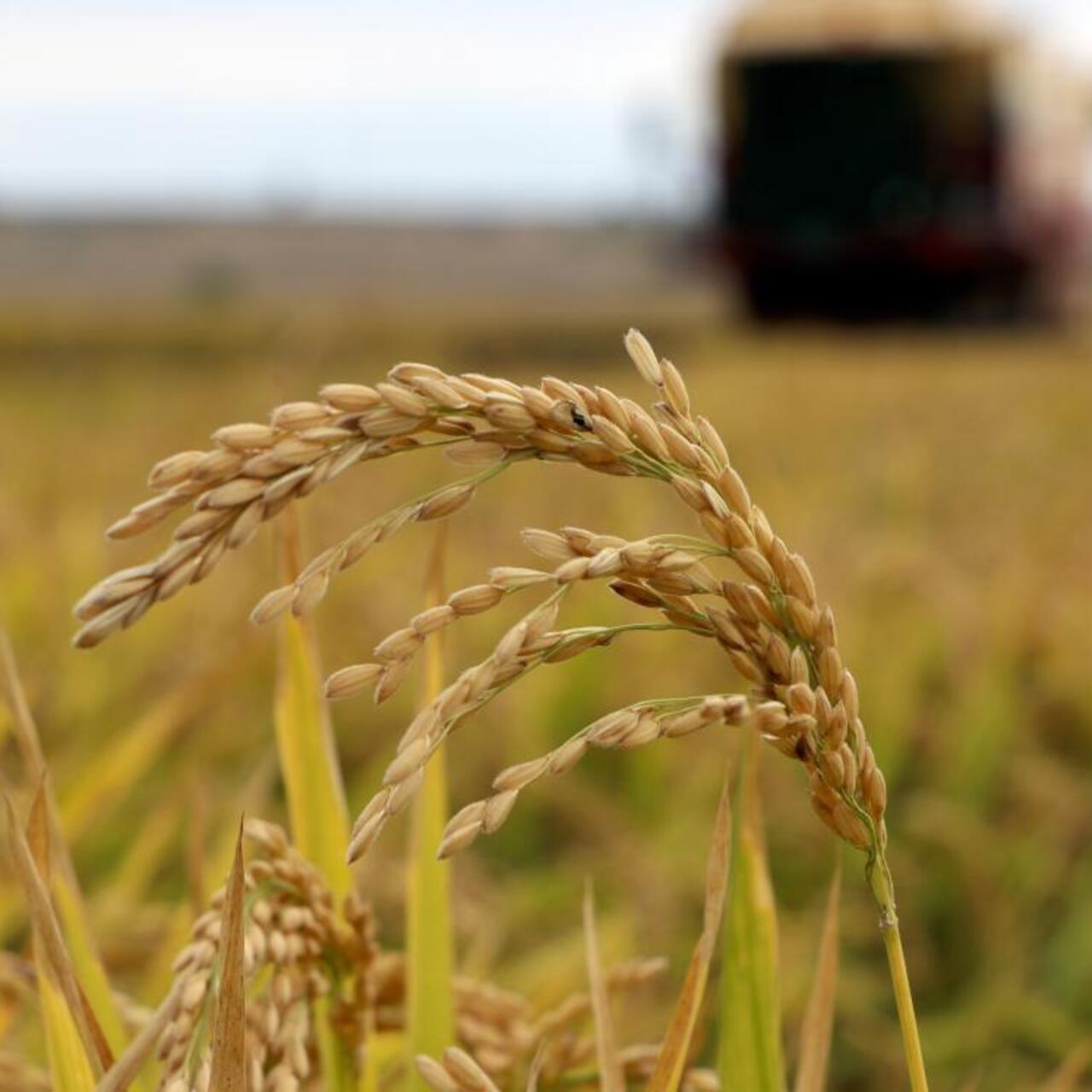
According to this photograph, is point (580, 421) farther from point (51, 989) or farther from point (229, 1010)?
point (51, 989)

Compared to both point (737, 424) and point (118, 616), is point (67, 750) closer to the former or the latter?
point (118, 616)

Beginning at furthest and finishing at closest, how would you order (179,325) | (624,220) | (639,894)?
(624,220) < (179,325) < (639,894)

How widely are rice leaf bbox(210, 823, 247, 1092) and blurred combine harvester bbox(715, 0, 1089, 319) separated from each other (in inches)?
609

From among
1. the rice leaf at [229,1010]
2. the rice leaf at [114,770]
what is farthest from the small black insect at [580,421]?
the rice leaf at [114,770]

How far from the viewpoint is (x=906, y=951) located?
244cm

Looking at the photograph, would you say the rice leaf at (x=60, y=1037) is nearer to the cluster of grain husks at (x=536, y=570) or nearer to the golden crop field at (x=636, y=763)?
the golden crop field at (x=636, y=763)

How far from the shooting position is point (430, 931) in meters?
0.99

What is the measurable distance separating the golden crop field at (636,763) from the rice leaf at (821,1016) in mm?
217

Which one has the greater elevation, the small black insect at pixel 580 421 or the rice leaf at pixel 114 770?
the small black insect at pixel 580 421

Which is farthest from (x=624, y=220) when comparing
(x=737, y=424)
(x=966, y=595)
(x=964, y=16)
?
(x=966, y=595)

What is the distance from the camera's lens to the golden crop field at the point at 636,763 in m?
1.86

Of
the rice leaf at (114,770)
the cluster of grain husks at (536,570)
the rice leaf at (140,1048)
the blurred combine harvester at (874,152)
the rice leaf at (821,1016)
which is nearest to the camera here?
the cluster of grain husks at (536,570)

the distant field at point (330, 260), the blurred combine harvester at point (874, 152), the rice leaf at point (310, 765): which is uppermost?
the rice leaf at point (310, 765)

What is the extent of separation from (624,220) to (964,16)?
184 inches
